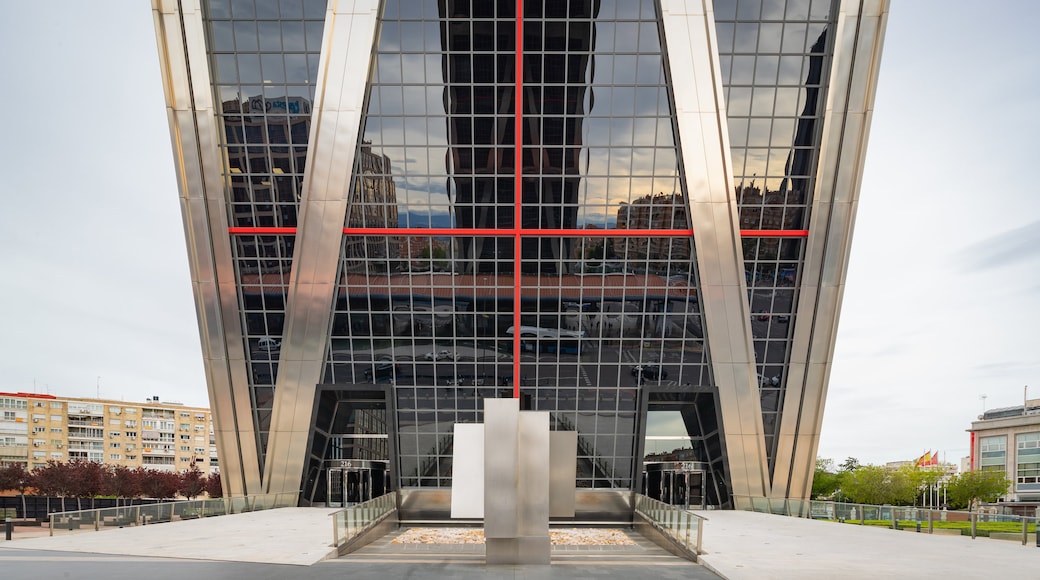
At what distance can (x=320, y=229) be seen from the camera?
103ft

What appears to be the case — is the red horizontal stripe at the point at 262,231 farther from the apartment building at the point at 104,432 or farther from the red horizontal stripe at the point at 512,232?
the apartment building at the point at 104,432

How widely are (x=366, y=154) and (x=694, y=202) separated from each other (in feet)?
43.5

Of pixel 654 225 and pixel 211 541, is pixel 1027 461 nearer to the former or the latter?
pixel 654 225

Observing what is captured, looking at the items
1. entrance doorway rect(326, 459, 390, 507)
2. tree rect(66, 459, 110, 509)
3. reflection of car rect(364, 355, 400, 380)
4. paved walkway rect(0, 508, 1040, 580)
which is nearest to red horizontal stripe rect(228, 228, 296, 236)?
reflection of car rect(364, 355, 400, 380)

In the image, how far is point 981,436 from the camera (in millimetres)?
81500

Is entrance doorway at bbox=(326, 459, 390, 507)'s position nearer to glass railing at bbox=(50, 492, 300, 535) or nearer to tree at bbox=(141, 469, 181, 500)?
glass railing at bbox=(50, 492, 300, 535)

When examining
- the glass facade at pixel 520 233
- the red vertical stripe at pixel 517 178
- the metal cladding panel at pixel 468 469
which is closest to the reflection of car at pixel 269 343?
the glass facade at pixel 520 233

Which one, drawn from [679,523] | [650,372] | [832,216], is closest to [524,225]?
[650,372]

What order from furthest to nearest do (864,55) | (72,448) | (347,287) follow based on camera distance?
1. (72,448)
2. (347,287)
3. (864,55)

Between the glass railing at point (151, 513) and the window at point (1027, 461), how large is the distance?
70161 millimetres

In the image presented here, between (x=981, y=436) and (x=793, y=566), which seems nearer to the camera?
(x=793, y=566)

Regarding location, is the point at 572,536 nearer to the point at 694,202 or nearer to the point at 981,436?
the point at 694,202

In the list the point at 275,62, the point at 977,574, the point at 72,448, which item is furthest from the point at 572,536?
the point at 72,448

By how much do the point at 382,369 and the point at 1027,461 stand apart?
2729 inches
